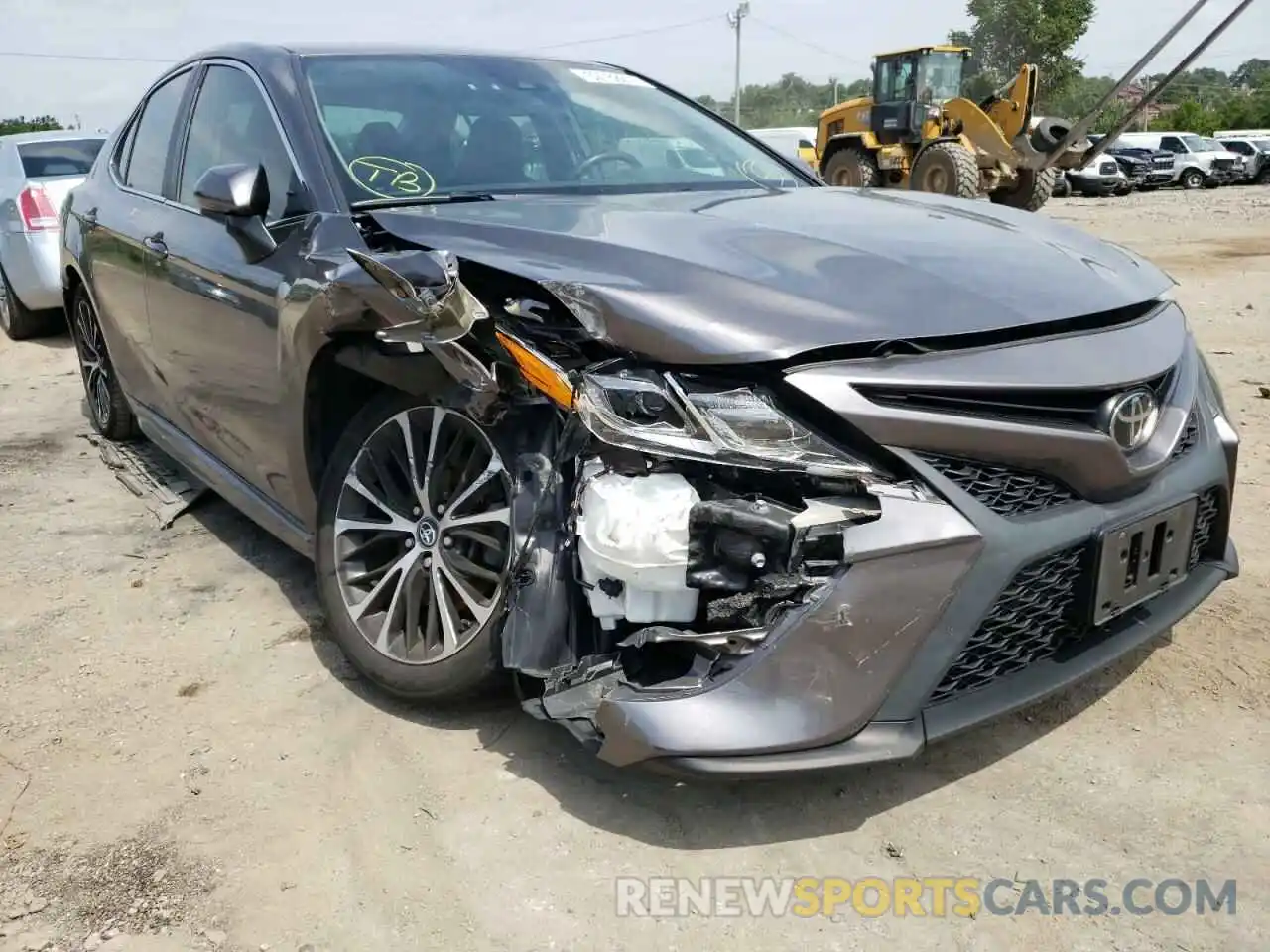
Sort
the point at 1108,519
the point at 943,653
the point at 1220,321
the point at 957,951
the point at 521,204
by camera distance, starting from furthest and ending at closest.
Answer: the point at 1220,321, the point at 521,204, the point at 1108,519, the point at 943,653, the point at 957,951

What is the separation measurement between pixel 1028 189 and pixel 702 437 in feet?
54.8

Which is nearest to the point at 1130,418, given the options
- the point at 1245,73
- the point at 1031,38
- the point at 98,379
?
the point at 98,379

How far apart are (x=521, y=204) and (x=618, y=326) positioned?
2.69ft

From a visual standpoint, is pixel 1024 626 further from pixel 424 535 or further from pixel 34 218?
pixel 34 218

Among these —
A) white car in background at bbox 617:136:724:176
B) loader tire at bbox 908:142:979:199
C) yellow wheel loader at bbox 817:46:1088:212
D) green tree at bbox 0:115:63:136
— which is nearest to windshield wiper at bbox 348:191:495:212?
white car in background at bbox 617:136:724:176

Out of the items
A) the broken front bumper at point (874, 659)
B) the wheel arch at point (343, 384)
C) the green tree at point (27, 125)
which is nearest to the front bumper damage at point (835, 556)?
the broken front bumper at point (874, 659)

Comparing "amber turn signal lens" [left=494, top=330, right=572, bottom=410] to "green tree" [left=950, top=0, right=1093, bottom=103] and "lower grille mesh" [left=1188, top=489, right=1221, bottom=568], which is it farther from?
"green tree" [left=950, top=0, right=1093, bottom=103]

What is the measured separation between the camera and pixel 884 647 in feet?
6.52

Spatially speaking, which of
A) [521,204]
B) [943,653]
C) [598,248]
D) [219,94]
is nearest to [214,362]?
[219,94]

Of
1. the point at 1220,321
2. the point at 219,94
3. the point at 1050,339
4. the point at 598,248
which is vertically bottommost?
the point at 1220,321

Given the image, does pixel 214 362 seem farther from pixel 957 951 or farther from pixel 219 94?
pixel 957 951

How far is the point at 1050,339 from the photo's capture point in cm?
219

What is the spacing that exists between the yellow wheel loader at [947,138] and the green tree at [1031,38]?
159ft

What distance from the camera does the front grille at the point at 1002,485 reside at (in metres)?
2.04
